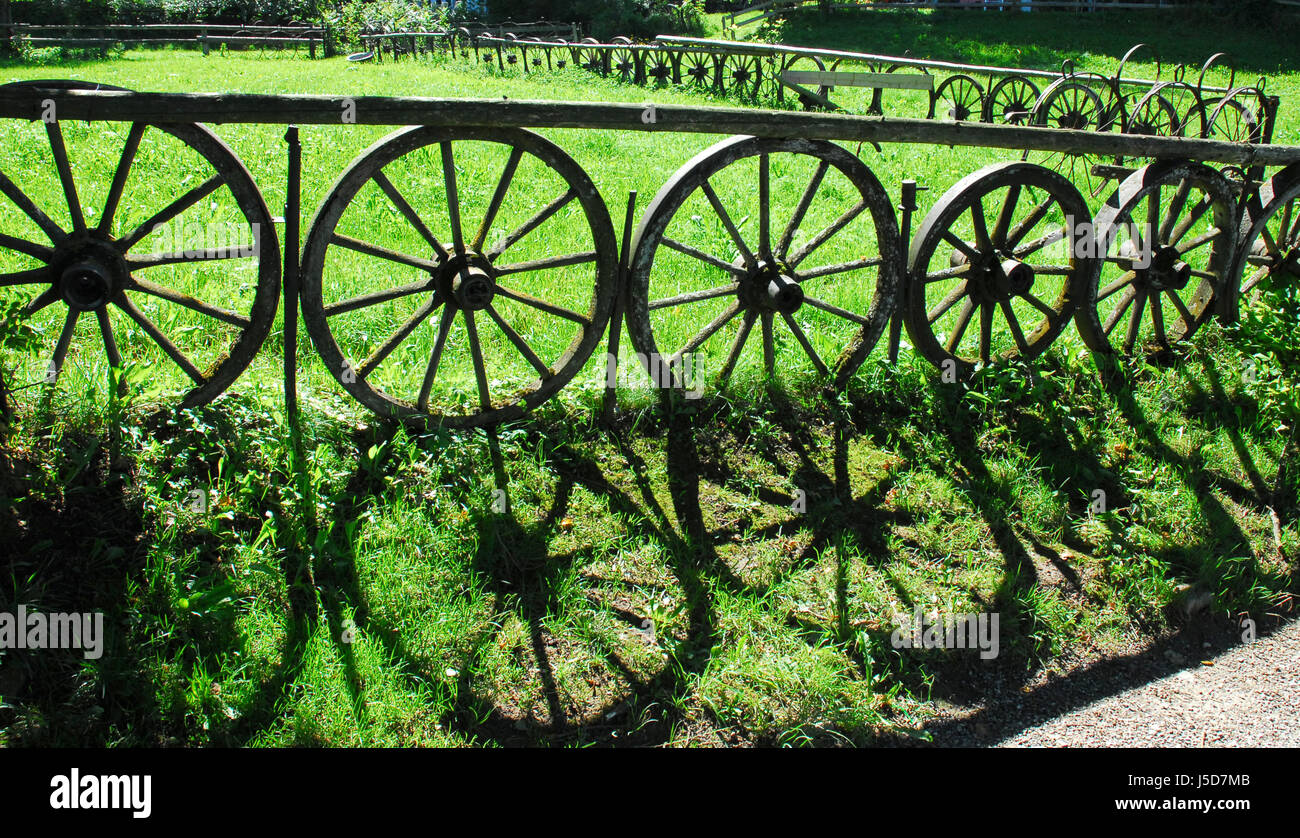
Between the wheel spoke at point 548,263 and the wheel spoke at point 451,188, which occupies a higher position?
the wheel spoke at point 451,188

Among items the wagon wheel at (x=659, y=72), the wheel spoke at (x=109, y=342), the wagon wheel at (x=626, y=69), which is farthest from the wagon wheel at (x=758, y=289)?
the wagon wheel at (x=626, y=69)

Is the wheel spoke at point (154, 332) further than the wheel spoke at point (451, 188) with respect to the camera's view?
No

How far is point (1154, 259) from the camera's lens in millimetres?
5629

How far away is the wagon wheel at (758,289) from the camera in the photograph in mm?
4398

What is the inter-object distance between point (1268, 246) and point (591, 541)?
16.5 ft

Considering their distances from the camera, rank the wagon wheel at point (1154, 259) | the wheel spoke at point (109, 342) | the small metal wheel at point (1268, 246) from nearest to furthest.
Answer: the wheel spoke at point (109, 342) → the wagon wheel at point (1154, 259) → the small metal wheel at point (1268, 246)

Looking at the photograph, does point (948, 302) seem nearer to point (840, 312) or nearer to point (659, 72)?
point (840, 312)

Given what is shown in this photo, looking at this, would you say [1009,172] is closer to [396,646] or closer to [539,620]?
[539,620]

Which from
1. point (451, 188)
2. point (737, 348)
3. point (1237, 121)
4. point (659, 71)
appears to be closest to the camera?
point (451, 188)

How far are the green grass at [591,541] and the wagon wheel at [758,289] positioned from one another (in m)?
0.14

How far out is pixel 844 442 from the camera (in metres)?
5.08

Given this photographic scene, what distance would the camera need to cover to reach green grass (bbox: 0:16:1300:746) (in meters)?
3.37

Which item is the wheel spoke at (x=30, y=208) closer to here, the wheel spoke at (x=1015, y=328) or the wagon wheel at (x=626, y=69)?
the wheel spoke at (x=1015, y=328)

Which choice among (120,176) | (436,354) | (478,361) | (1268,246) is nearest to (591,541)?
(478,361)
